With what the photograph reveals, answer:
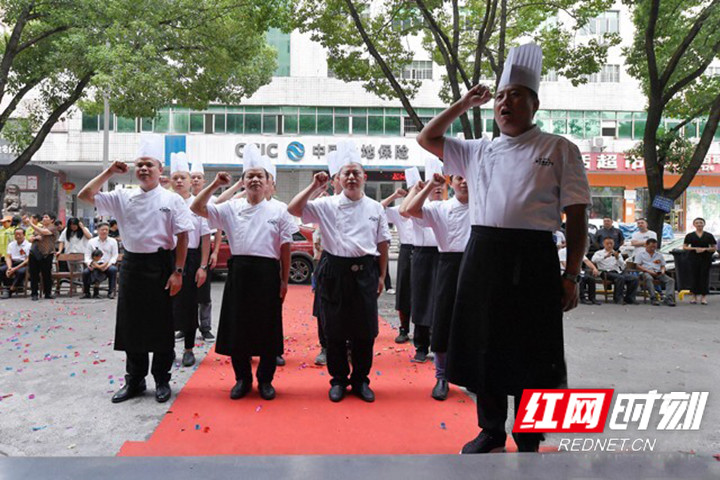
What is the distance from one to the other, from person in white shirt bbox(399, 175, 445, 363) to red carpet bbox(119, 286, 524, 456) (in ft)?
1.21

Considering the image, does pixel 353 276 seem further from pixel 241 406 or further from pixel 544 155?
pixel 544 155

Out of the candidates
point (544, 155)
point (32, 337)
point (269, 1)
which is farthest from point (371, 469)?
point (269, 1)

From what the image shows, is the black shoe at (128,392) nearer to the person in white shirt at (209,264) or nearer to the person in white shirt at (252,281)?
the person in white shirt at (252,281)

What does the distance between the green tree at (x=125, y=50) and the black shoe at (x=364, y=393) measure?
790 centimetres

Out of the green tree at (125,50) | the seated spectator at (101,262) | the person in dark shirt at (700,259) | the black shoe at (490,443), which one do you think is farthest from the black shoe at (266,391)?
the person in dark shirt at (700,259)

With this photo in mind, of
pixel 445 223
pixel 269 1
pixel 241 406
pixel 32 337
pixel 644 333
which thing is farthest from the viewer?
pixel 269 1

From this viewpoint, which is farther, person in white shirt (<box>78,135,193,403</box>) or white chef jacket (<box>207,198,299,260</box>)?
white chef jacket (<box>207,198,299,260</box>)

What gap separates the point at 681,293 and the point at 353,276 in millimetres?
10063

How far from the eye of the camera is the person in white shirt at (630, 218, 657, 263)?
35.2ft

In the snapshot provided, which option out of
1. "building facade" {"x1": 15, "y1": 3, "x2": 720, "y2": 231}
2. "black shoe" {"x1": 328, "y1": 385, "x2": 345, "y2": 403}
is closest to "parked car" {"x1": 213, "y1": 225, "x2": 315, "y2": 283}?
"black shoe" {"x1": 328, "y1": 385, "x2": 345, "y2": 403}

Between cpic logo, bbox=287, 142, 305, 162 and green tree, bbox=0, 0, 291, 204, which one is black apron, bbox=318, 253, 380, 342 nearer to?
green tree, bbox=0, 0, 291, 204

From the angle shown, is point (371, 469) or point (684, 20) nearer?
point (371, 469)

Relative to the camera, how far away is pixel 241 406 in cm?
396

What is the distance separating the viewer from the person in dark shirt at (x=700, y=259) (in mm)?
10492
